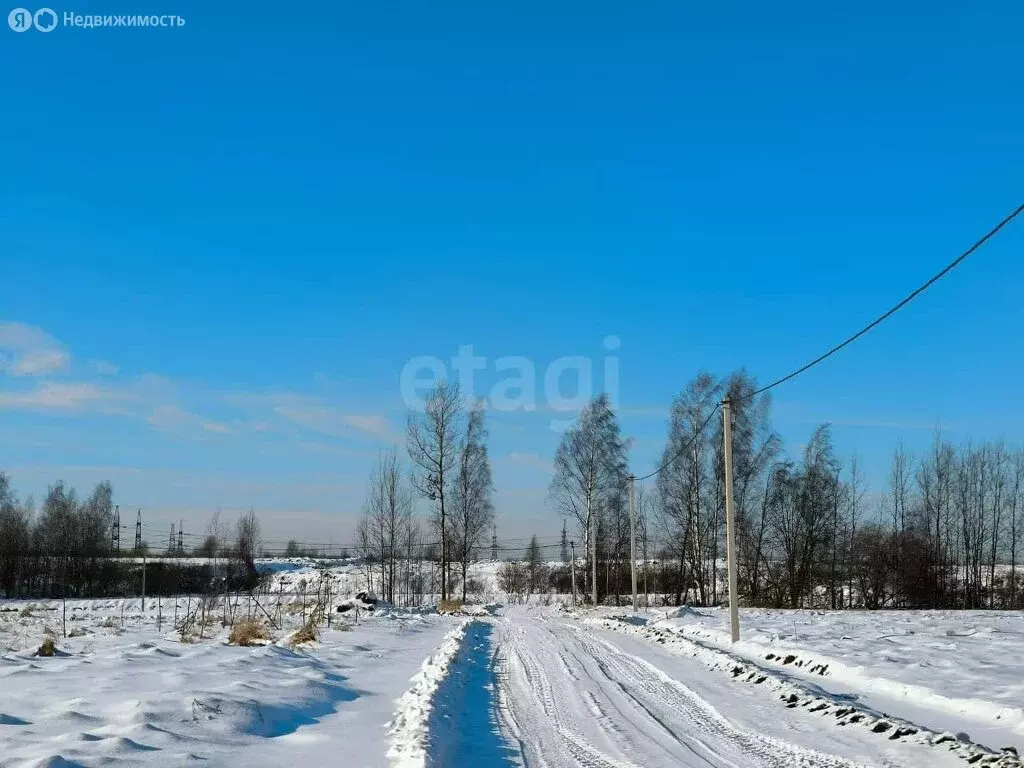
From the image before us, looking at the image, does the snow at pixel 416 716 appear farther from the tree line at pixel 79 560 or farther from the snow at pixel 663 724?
the tree line at pixel 79 560

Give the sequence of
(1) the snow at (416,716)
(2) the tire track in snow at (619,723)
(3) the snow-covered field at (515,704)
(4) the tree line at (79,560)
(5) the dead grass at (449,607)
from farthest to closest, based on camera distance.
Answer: (4) the tree line at (79,560) < (5) the dead grass at (449,607) < (2) the tire track in snow at (619,723) < (3) the snow-covered field at (515,704) < (1) the snow at (416,716)

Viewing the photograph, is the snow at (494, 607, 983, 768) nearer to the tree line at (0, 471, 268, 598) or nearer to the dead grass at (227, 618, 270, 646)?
the dead grass at (227, 618, 270, 646)

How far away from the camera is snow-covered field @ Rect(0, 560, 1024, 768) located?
621 centimetres

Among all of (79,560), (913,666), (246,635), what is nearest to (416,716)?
(246,635)

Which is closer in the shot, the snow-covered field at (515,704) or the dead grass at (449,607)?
the snow-covered field at (515,704)

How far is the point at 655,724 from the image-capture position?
311 inches

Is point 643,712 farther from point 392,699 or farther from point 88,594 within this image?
point 88,594

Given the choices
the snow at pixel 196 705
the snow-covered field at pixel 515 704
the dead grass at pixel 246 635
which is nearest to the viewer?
the snow at pixel 196 705

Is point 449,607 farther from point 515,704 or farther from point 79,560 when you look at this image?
point 79,560

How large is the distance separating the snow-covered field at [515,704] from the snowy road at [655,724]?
0.11 feet

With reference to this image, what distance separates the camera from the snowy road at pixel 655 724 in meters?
6.43

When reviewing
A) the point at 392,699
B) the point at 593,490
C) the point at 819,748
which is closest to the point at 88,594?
the point at 593,490

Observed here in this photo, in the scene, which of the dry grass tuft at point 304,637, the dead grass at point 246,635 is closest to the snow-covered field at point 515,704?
the dry grass tuft at point 304,637

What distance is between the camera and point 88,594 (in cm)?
6406
